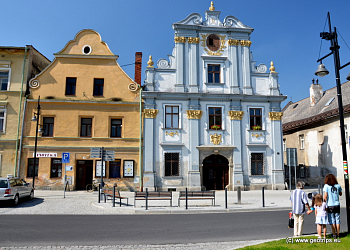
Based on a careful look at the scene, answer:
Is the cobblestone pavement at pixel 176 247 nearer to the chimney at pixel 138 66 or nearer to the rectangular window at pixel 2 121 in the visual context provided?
the rectangular window at pixel 2 121

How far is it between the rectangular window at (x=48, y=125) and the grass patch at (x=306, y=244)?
2135 centimetres

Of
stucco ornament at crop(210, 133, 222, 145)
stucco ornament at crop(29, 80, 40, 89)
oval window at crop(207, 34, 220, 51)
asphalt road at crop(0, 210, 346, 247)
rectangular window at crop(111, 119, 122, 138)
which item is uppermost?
oval window at crop(207, 34, 220, 51)

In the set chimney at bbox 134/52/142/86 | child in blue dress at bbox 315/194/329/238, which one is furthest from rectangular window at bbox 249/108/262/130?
child in blue dress at bbox 315/194/329/238

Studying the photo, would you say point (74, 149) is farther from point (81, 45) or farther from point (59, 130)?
point (81, 45)

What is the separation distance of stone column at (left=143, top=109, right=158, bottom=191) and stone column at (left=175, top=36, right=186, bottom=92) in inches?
113

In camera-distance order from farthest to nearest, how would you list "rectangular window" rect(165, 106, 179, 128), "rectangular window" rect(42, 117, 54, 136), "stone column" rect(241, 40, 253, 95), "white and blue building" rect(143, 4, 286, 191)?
"stone column" rect(241, 40, 253, 95)
"rectangular window" rect(165, 106, 179, 128)
"white and blue building" rect(143, 4, 286, 191)
"rectangular window" rect(42, 117, 54, 136)

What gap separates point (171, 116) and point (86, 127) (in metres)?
6.97

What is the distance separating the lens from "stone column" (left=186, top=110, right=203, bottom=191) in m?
24.6

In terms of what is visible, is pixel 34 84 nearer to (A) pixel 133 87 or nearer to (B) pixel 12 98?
(B) pixel 12 98

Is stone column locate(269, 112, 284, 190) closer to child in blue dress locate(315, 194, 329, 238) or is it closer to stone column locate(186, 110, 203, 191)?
stone column locate(186, 110, 203, 191)

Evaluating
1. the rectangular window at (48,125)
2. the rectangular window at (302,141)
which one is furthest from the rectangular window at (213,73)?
the rectangular window at (48,125)

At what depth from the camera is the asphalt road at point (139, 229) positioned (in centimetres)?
855

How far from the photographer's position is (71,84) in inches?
1011

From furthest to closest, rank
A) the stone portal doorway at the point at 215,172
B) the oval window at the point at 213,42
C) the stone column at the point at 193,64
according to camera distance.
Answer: the oval window at the point at 213,42, the stone column at the point at 193,64, the stone portal doorway at the point at 215,172
